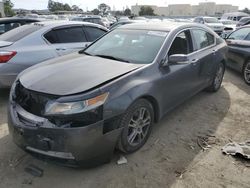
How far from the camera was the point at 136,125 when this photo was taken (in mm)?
3279

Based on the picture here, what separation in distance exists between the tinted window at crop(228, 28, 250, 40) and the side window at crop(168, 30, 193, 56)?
3233 mm

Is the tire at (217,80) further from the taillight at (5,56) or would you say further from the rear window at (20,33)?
the taillight at (5,56)

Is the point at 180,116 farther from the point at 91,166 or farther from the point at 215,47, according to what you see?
the point at 91,166

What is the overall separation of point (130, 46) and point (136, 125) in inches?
50.9

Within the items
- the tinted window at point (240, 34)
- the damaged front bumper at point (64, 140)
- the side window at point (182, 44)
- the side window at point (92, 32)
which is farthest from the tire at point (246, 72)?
the damaged front bumper at point (64, 140)

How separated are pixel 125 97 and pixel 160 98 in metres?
0.80

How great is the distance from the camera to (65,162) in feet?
8.89

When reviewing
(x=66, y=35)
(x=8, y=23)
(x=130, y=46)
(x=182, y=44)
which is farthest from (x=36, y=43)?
(x=182, y=44)

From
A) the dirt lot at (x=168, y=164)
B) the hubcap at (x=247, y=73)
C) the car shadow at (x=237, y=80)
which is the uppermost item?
the hubcap at (x=247, y=73)

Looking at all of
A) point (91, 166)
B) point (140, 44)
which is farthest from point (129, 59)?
point (91, 166)

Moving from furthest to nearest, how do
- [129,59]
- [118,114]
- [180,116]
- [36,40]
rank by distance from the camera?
[36,40] < [180,116] < [129,59] < [118,114]

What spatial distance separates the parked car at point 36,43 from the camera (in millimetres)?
4730

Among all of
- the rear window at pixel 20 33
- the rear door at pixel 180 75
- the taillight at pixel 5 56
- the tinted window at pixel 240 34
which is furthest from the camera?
the tinted window at pixel 240 34

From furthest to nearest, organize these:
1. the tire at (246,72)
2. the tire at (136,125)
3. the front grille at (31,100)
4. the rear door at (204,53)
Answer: the tire at (246,72) < the rear door at (204,53) < the tire at (136,125) < the front grille at (31,100)
